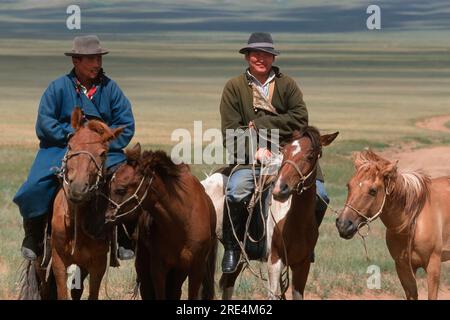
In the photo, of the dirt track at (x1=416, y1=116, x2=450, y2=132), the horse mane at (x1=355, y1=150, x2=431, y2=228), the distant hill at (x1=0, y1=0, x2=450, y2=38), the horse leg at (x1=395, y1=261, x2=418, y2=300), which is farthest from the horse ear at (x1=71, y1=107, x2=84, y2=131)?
the distant hill at (x1=0, y1=0, x2=450, y2=38)

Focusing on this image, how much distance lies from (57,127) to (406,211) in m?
2.87

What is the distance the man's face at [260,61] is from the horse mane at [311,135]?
32.4 inches

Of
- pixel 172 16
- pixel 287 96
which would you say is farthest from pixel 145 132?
pixel 172 16

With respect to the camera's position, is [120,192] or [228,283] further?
[228,283]

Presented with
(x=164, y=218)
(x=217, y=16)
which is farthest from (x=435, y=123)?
(x=217, y=16)

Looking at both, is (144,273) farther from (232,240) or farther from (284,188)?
(284,188)

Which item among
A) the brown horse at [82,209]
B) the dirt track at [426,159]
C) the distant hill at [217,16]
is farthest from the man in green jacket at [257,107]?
the distant hill at [217,16]

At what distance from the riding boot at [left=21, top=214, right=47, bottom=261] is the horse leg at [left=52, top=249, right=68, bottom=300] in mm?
483

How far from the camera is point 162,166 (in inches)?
→ 359

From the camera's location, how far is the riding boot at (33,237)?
31.4 feet

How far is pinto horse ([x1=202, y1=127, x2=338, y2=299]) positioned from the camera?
365 inches

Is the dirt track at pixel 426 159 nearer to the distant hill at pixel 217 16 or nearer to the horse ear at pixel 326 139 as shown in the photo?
the horse ear at pixel 326 139

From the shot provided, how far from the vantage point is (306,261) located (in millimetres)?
9828
